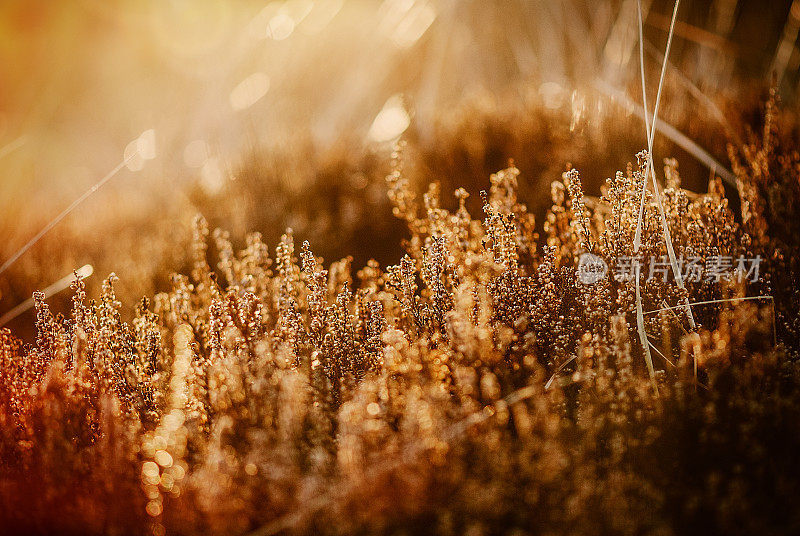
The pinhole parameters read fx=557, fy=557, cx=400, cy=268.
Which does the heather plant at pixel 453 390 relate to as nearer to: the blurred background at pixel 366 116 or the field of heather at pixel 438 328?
the field of heather at pixel 438 328

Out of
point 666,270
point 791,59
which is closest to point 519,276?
point 666,270

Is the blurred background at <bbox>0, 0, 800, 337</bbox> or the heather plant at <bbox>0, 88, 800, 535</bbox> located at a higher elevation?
the blurred background at <bbox>0, 0, 800, 337</bbox>
